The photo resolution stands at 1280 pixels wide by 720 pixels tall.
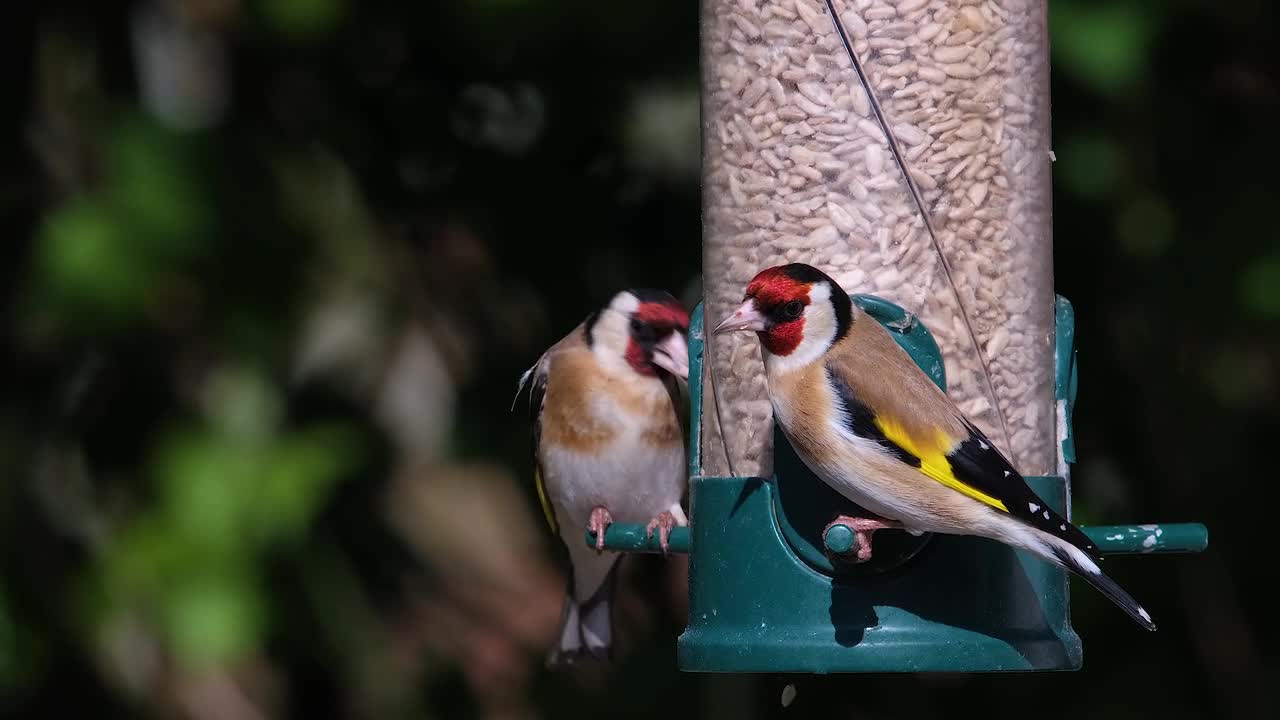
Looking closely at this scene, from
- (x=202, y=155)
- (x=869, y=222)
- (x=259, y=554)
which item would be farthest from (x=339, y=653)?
(x=869, y=222)

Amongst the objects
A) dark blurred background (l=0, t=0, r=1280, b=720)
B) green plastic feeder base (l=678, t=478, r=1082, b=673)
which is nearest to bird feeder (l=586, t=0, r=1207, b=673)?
green plastic feeder base (l=678, t=478, r=1082, b=673)

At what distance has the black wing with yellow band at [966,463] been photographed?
10.7 ft

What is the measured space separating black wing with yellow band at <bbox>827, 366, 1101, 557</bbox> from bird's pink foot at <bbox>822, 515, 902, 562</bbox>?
0.15 meters

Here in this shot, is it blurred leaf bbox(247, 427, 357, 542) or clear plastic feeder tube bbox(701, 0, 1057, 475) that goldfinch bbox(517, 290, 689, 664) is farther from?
clear plastic feeder tube bbox(701, 0, 1057, 475)

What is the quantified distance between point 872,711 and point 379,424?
67.1 inches

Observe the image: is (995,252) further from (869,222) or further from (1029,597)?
(1029,597)

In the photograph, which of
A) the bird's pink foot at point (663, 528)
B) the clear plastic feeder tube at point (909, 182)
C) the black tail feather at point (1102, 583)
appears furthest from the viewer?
the bird's pink foot at point (663, 528)

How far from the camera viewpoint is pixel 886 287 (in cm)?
371

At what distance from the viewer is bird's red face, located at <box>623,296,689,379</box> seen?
182 inches

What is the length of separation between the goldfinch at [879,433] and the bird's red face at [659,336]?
1005 mm

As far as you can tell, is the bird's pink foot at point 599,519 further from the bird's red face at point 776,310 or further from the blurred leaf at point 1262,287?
the blurred leaf at point 1262,287

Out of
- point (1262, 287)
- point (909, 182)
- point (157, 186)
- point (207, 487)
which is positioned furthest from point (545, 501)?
point (1262, 287)

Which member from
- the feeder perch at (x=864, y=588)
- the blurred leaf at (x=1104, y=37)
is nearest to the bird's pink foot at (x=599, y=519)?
the feeder perch at (x=864, y=588)

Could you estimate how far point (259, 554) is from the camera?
4926mm
